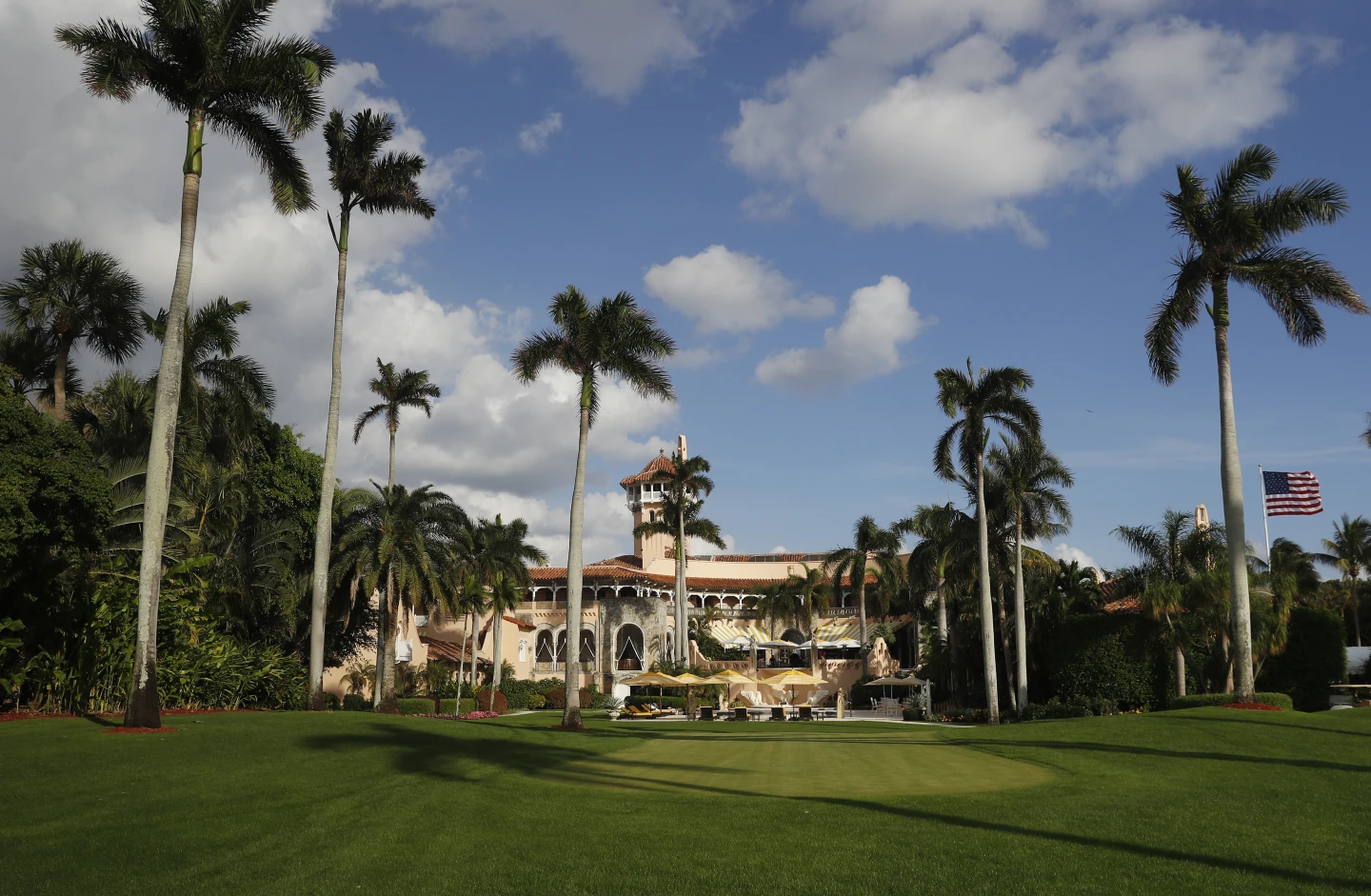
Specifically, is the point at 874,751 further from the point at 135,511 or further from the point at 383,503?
the point at 383,503

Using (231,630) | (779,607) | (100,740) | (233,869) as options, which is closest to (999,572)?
(779,607)

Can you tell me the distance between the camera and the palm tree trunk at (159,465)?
20938mm

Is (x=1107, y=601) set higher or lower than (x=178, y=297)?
lower

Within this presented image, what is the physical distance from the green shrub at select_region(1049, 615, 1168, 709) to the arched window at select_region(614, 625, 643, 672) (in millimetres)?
34854

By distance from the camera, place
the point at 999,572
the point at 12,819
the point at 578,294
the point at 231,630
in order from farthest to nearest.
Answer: the point at 999,572
the point at 231,630
the point at 578,294
the point at 12,819

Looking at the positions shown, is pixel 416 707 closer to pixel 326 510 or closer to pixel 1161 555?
pixel 326 510

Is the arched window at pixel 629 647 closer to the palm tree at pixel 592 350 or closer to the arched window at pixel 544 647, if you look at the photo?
the arched window at pixel 544 647

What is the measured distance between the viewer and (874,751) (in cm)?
2408

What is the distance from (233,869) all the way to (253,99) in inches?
820

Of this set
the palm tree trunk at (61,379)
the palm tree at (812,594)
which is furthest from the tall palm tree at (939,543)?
the palm tree trunk at (61,379)

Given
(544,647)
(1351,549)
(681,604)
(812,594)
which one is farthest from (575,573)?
(1351,549)

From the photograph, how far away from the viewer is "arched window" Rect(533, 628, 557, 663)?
2926 inches

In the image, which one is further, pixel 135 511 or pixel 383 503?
pixel 383 503

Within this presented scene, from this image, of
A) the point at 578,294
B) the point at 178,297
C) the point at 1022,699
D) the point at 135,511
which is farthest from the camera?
the point at 1022,699
